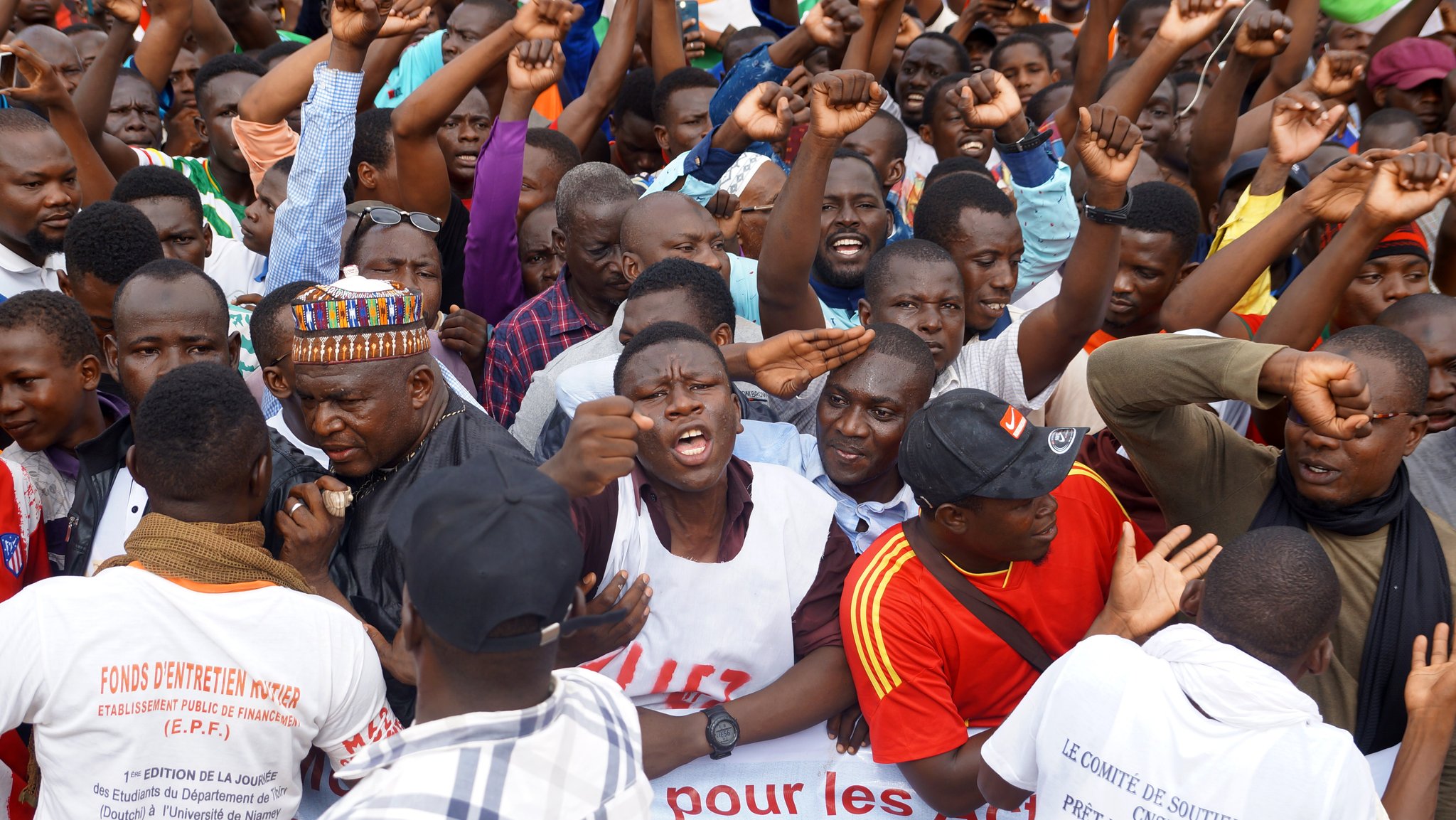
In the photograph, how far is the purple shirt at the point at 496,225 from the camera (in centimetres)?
500

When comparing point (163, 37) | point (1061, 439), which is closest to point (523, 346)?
point (1061, 439)


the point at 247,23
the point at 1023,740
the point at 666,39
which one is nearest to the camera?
the point at 1023,740

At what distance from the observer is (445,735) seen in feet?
6.32

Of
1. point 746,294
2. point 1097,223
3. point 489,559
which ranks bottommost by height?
point 746,294

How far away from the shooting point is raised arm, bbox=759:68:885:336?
161 inches

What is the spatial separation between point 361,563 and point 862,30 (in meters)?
4.06

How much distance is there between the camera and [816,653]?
3334mm

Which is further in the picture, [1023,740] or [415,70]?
[415,70]

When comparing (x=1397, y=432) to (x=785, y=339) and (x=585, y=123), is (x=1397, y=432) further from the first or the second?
(x=585, y=123)

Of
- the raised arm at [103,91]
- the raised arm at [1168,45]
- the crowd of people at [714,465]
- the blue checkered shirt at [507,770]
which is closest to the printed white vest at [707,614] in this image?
the crowd of people at [714,465]

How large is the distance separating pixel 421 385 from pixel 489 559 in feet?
5.59

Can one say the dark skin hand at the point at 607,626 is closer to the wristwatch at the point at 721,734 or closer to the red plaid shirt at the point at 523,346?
the wristwatch at the point at 721,734

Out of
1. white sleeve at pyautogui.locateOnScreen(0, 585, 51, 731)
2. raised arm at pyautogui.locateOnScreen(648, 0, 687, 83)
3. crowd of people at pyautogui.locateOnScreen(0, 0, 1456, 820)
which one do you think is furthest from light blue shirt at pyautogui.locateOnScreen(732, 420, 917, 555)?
raised arm at pyautogui.locateOnScreen(648, 0, 687, 83)

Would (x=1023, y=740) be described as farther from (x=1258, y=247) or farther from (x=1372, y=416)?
(x=1258, y=247)
